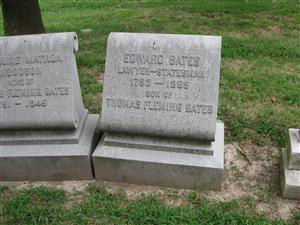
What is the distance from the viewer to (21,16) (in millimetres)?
6078

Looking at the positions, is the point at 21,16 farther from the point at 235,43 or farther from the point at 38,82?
the point at 235,43

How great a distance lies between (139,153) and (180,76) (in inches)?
30.1

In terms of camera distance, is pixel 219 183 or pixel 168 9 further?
pixel 168 9

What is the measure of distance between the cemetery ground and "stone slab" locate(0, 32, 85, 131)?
63 centimetres

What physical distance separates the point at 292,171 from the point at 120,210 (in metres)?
1.50

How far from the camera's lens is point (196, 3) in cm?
842

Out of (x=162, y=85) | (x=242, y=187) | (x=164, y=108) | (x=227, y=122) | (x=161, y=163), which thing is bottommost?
(x=242, y=187)

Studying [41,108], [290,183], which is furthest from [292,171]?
[41,108]

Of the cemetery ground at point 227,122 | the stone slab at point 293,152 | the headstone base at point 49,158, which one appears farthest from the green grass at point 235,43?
the headstone base at point 49,158

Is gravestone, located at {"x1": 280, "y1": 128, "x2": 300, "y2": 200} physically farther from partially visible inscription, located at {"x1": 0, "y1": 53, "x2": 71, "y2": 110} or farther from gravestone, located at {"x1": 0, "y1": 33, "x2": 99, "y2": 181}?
partially visible inscription, located at {"x1": 0, "y1": 53, "x2": 71, "y2": 110}

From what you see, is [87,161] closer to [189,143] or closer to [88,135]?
[88,135]

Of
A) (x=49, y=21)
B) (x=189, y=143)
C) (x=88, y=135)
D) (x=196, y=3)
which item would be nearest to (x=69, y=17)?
(x=49, y=21)

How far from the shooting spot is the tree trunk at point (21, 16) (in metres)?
6.01

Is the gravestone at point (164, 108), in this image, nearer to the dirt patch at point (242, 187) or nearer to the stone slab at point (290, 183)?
the dirt patch at point (242, 187)
